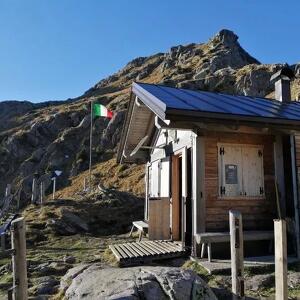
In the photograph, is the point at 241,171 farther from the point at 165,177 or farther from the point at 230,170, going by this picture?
the point at 165,177

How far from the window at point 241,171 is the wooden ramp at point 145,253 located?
189 centimetres

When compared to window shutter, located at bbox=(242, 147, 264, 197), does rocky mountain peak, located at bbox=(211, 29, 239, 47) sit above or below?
above

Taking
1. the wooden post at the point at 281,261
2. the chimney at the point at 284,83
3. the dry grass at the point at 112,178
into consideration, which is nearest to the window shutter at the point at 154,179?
the chimney at the point at 284,83

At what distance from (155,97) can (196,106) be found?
3.39ft

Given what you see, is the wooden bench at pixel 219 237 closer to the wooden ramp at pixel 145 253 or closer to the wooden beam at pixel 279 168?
the wooden ramp at pixel 145 253

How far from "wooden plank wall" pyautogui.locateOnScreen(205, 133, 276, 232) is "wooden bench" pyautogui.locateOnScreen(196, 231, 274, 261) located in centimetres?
45

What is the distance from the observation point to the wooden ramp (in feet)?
29.8

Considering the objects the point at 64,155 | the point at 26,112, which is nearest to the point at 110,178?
the point at 64,155

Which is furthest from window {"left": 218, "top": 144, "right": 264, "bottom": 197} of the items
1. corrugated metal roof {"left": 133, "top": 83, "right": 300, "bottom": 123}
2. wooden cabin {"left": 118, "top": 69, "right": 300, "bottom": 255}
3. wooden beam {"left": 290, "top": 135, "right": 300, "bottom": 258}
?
corrugated metal roof {"left": 133, "top": 83, "right": 300, "bottom": 123}

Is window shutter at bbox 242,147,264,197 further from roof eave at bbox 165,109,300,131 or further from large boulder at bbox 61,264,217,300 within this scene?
Result: large boulder at bbox 61,264,217,300

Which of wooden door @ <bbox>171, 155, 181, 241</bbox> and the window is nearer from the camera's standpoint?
the window

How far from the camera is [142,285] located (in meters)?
5.38

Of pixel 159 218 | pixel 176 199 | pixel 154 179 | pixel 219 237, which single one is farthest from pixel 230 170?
pixel 154 179

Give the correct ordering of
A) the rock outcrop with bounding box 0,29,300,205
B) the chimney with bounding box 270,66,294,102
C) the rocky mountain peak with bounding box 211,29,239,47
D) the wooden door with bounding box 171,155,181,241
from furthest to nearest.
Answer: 1. the rocky mountain peak with bounding box 211,29,239,47
2. the rock outcrop with bounding box 0,29,300,205
3. the chimney with bounding box 270,66,294,102
4. the wooden door with bounding box 171,155,181,241
